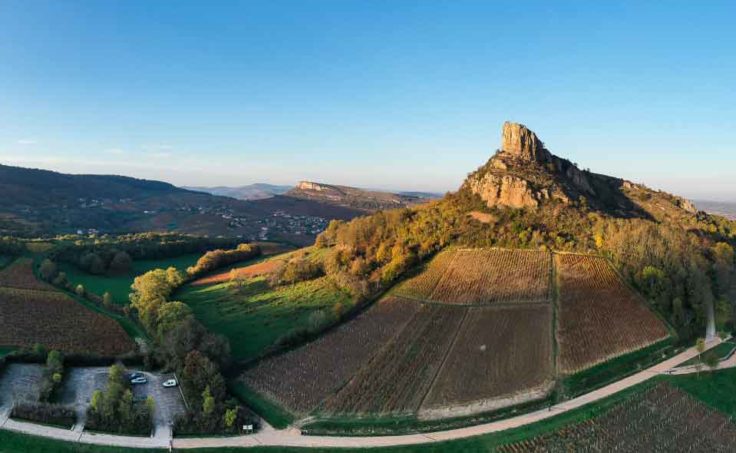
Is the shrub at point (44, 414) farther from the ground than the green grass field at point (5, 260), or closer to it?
closer to it

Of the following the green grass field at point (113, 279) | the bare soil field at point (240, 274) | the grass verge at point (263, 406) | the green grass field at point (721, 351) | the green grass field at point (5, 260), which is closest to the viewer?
the grass verge at point (263, 406)

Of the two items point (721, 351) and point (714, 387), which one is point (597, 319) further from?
point (721, 351)

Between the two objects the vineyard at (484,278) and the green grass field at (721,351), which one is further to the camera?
the vineyard at (484,278)

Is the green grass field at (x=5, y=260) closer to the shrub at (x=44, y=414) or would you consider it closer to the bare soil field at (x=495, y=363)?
the shrub at (x=44, y=414)

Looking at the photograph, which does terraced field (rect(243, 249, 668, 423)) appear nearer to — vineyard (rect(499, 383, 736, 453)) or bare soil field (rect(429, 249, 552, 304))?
bare soil field (rect(429, 249, 552, 304))

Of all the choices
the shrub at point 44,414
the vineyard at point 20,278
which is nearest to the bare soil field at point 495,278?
the shrub at point 44,414

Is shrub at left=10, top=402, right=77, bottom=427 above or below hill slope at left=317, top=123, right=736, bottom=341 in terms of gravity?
below

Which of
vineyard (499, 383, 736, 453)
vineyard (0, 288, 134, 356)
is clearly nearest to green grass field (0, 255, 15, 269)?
vineyard (0, 288, 134, 356)
